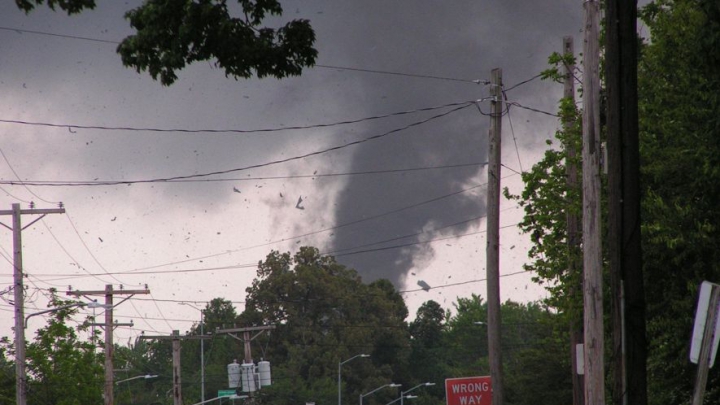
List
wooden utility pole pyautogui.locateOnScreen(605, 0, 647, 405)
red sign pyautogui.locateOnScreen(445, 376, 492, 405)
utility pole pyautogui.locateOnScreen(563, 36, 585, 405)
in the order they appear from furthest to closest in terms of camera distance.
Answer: red sign pyautogui.locateOnScreen(445, 376, 492, 405) → utility pole pyautogui.locateOnScreen(563, 36, 585, 405) → wooden utility pole pyautogui.locateOnScreen(605, 0, 647, 405)

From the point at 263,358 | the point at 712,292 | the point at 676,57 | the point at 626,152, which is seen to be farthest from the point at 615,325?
the point at 263,358

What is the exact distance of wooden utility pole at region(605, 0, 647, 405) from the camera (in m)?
13.7

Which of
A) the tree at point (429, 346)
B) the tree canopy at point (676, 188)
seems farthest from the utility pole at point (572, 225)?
the tree at point (429, 346)

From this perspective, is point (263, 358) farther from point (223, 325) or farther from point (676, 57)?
point (676, 57)

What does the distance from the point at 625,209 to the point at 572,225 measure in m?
16.7

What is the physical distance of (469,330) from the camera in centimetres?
13850

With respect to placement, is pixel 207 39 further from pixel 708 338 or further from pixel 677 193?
pixel 677 193

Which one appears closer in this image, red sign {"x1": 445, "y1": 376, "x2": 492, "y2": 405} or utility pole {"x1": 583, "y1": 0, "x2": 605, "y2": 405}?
utility pole {"x1": 583, "y1": 0, "x2": 605, "y2": 405}

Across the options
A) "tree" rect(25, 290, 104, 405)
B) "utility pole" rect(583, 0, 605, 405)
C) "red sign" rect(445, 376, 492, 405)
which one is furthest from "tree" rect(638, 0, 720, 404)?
"tree" rect(25, 290, 104, 405)

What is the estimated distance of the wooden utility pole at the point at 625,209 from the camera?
13.7 m

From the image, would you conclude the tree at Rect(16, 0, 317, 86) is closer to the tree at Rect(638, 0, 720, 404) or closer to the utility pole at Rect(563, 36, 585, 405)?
the tree at Rect(638, 0, 720, 404)

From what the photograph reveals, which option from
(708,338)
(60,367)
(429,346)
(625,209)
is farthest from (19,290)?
(429,346)

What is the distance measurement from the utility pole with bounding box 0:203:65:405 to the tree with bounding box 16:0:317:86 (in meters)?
28.2

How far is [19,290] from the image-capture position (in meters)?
40.6
